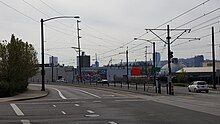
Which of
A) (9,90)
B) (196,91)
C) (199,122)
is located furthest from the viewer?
(196,91)

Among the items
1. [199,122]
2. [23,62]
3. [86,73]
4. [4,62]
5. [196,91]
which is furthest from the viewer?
[86,73]

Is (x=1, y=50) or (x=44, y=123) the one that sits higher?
(x=1, y=50)

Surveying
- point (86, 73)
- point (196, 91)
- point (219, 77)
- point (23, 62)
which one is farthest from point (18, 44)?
point (86, 73)

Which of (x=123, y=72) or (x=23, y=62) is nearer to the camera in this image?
(x=23, y=62)

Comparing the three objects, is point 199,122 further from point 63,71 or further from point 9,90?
point 63,71

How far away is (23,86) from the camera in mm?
53500

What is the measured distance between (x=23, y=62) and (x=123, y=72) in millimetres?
119556

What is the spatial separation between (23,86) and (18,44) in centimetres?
547

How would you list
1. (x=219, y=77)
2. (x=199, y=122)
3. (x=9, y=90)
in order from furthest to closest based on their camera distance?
(x=219, y=77)
(x=9, y=90)
(x=199, y=122)

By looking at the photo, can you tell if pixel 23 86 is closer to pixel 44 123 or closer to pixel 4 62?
pixel 4 62

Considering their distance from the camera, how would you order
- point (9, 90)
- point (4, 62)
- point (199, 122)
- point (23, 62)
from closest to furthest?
point (199, 122) < point (9, 90) < point (4, 62) < point (23, 62)

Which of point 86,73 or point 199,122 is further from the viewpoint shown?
point 86,73

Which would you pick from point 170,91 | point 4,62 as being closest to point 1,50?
point 4,62

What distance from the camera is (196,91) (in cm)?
6044
